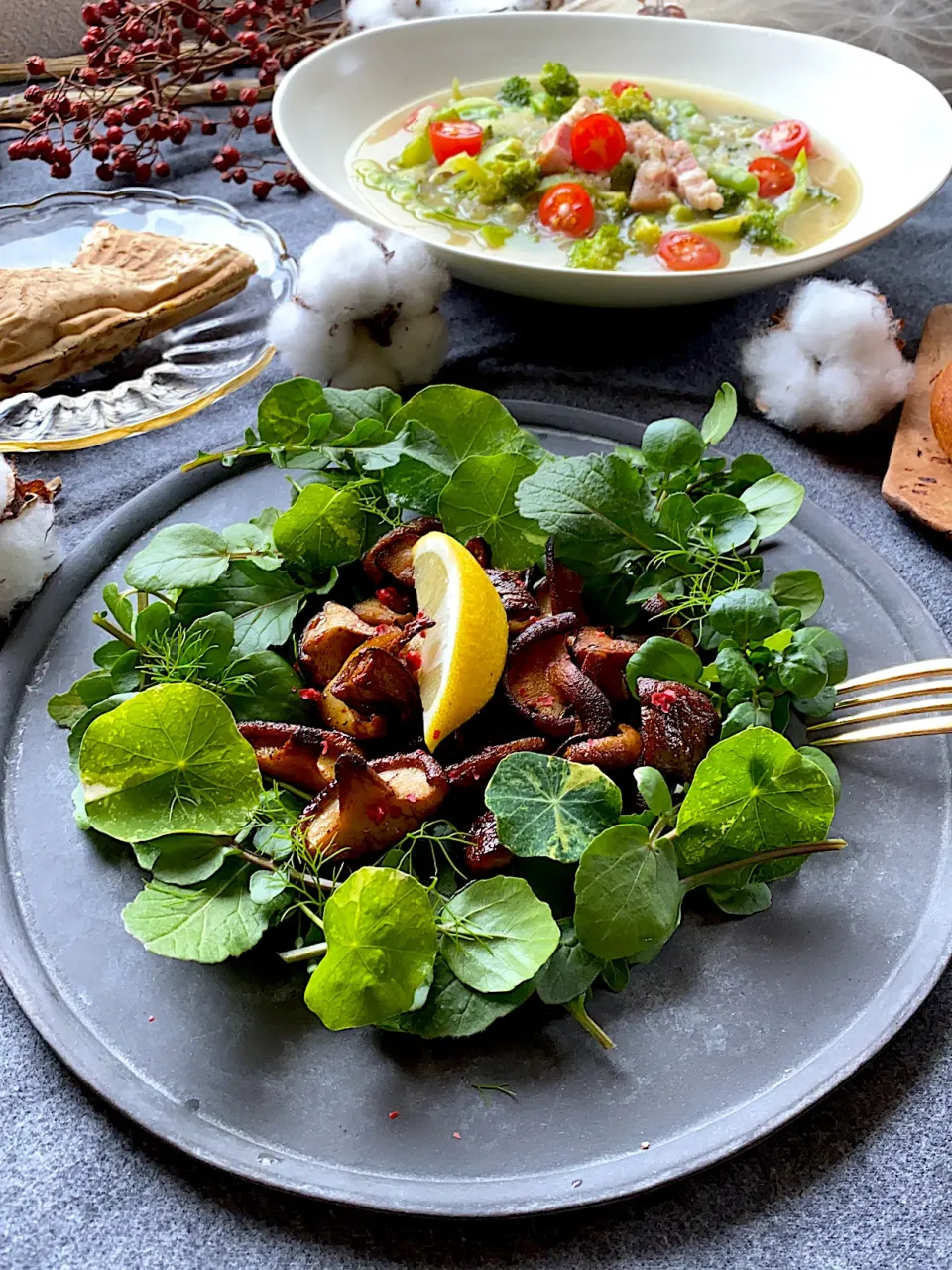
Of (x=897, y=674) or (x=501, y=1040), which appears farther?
(x=897, y=674)

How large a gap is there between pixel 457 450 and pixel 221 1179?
22.5 inches

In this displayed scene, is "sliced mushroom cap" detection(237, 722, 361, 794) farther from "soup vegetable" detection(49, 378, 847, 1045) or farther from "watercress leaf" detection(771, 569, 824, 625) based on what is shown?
"watercress leaf" detection(771, 569, 824, 625)

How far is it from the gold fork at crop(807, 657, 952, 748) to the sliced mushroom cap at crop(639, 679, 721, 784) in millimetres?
126

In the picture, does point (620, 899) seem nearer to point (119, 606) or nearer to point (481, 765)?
point (481, 765)

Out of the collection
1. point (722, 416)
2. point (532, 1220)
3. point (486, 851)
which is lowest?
point (532, 1220)

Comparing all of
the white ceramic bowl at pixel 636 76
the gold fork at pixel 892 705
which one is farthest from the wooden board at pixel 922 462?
the gold fork at pixel 892 705

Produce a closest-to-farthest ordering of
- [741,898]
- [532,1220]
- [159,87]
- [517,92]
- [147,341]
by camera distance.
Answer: [532,1220] → [741,898] → [147,341] → [517,92] → [159,87]

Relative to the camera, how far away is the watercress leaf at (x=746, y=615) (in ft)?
2.69

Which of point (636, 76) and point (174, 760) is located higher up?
point (636, 76)

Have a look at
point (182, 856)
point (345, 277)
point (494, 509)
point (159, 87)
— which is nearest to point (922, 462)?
point (494, 509)

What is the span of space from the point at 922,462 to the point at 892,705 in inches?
15.3

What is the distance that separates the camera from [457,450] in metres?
0.96

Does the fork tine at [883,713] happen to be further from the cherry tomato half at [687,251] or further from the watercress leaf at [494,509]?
the cherry tomato half at [687,251]

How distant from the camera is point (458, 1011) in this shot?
0.67 m
